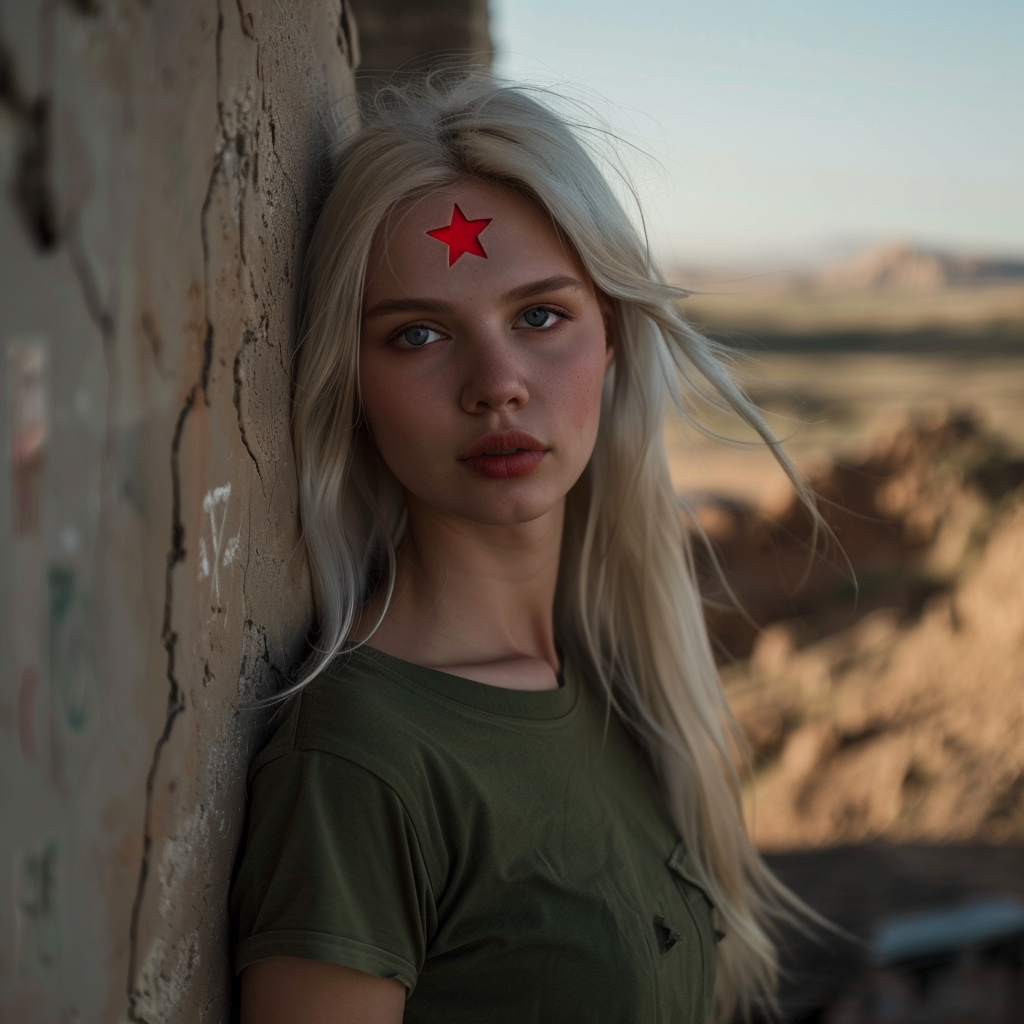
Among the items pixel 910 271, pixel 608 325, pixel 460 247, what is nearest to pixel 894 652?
pixel 910 271

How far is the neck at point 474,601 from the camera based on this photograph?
56.0 inches

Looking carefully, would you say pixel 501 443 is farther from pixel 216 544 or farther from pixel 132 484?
pixel 132 484

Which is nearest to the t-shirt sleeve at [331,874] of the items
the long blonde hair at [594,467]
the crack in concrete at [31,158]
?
the long blonde hair at [594,467]

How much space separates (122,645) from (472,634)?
0.75 m

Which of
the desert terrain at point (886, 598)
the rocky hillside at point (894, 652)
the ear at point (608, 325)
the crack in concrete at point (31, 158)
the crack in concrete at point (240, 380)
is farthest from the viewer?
the rocky hillside at point (894, 652)

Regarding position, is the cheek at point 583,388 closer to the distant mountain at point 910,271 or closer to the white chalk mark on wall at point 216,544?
the white chalk mark on wall at point 216,544

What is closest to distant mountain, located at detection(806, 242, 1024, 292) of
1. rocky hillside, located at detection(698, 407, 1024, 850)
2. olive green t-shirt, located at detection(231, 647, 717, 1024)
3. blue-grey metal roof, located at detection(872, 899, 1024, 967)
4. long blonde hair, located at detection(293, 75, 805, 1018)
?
rocky hillside, located at detection(698, 407, 1024, 850)

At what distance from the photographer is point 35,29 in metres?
0.60

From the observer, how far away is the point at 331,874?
3.45 ft

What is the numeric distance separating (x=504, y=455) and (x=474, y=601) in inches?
10.4

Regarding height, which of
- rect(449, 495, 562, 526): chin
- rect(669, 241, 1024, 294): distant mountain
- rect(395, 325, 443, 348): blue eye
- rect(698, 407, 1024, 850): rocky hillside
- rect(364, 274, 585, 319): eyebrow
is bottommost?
rect(698, 407, 1024, 850): rocky hillside

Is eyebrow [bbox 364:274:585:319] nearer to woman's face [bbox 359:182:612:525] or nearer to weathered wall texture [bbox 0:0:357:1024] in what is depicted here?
woman's face [bbox 359:182:612:525]

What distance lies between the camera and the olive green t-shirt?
3.51 feet

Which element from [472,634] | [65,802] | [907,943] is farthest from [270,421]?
[907,943]
